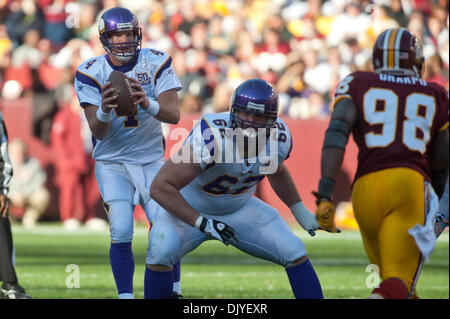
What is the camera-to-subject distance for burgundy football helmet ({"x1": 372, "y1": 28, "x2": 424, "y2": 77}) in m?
4.48

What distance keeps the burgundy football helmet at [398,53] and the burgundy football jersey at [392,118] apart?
0.28 feet

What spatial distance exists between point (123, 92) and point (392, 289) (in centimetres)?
219

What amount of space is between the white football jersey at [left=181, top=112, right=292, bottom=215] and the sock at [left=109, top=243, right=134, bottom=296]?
0.71 m

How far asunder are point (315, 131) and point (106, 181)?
689 cm

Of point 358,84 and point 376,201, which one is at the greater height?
point 358,84

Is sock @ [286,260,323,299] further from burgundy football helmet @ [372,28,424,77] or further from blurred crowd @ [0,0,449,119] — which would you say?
blurred crowd @ [0,0,449,119]

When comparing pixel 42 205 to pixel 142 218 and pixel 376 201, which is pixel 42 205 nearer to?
pixel 142 218

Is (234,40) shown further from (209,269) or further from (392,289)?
(392,289)

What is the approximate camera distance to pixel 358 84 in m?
4.39

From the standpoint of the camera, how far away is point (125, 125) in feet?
19.3

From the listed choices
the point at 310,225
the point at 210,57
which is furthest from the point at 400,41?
the point at 210,57

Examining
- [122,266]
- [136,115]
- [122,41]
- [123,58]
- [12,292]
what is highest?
[122,41]

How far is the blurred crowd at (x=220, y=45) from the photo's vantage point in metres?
12.4

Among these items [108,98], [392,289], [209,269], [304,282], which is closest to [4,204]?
[108,98]
